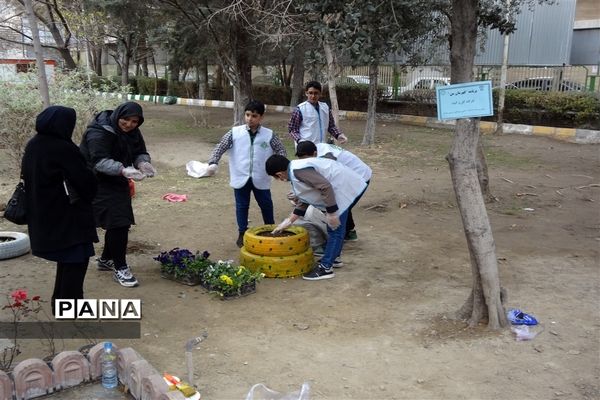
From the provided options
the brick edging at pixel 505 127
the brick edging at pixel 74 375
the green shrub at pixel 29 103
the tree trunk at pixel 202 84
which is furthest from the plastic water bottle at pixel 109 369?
the tree trunk at pixel 202 84

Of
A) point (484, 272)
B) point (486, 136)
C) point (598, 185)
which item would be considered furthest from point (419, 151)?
point (484, 272)

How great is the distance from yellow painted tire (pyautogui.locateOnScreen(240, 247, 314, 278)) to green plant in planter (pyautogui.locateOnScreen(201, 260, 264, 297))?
5.8 inches

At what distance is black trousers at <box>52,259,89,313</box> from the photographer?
381 cm

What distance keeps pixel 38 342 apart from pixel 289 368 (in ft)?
5.57

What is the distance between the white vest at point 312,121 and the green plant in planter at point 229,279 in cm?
200

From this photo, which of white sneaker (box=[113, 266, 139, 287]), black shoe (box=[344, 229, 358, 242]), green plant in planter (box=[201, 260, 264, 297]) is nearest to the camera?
green plant in planter (box=[201, 260, 264, 297])

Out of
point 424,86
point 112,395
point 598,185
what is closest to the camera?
point 112,395

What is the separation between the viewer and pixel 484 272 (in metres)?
3.84

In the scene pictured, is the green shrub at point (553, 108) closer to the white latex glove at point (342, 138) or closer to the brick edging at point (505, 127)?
the brick edging at point (505, 127)

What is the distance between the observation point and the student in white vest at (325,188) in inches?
179

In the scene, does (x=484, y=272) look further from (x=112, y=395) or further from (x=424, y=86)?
(x=424, y=86)

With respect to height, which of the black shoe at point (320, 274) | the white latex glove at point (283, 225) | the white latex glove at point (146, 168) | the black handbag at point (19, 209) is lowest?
the black shoe at point (320, 274)

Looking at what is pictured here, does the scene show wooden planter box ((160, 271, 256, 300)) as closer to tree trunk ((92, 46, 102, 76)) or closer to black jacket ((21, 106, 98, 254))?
black jacket ((21, 106, 98, 254))

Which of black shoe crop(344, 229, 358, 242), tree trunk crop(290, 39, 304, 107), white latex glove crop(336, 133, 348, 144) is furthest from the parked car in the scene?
black shoe crop(344, 229, 358, 242)
